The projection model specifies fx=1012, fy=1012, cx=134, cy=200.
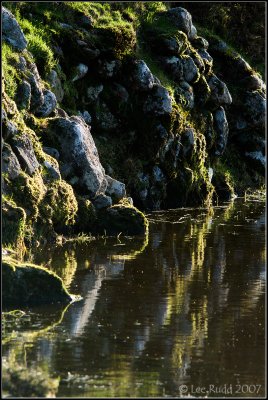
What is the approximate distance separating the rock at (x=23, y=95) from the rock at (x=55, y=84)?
3.33 meters

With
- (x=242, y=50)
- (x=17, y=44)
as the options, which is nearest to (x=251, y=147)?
(x=242, y=50)

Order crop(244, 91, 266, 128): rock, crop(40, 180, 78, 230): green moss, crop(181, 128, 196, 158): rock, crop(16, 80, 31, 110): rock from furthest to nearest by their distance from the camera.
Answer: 1. crop(244, 91, 266, 128): rock
2. crop(181, 128, 196, 158): rock
3. crop(16, 80, 31, 110): rock
4. crop(40, 180, 78, 230): green moss

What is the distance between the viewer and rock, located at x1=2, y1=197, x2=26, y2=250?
20.4 meters

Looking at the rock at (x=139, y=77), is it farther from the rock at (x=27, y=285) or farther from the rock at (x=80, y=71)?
the rock at (x=27, y=285)

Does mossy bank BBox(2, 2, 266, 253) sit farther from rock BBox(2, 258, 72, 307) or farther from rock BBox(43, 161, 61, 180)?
rock BBox(2, 258, 72, 307)

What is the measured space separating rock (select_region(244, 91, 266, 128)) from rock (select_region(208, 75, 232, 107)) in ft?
8.62

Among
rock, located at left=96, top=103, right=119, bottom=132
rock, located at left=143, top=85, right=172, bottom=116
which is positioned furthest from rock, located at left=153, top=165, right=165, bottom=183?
rock, located at left=96, top=103, right=119, bottom=132

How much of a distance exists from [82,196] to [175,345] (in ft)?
34.3

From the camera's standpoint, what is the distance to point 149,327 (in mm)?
15469

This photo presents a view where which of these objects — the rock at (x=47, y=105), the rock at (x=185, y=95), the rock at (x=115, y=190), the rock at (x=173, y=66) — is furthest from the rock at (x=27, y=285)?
the rock at (x=173, y=66)

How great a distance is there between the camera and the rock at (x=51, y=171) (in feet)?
76.9

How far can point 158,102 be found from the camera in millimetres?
31234

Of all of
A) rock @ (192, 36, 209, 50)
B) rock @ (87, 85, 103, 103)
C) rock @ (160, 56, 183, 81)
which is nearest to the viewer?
rock @ (87, 85, 103, 103)

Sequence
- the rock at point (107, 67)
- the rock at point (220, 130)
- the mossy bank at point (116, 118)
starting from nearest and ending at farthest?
1. the mossy bank at point (116, 118)
2. the rock at point (107, 67)
3. the rock at point (220, 130)
